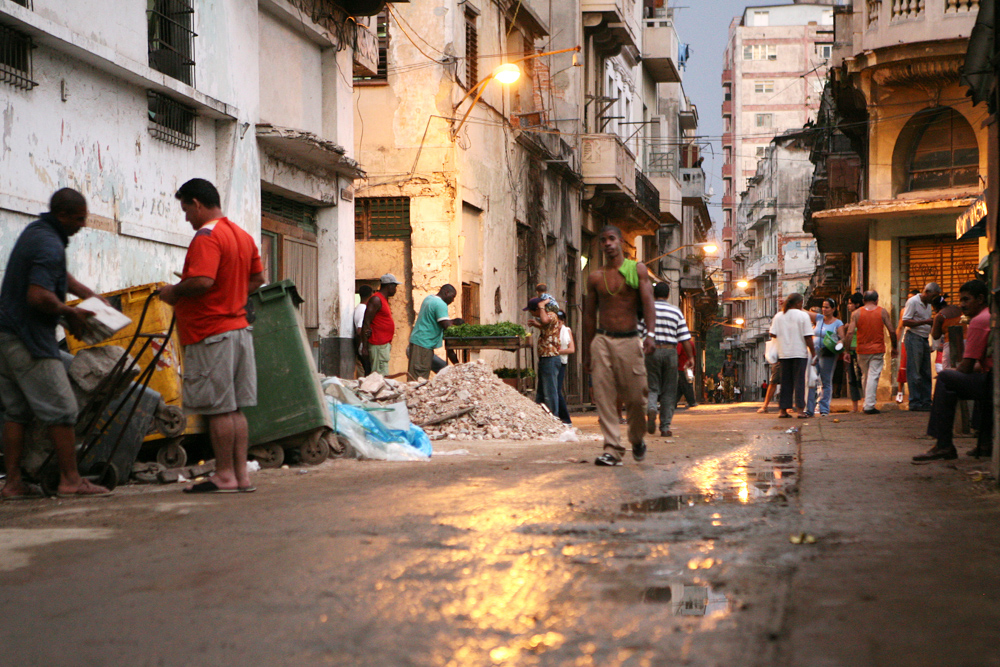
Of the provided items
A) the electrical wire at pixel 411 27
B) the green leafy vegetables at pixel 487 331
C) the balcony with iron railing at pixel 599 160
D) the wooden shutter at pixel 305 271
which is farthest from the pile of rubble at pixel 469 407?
the balcony with iron railing at pixel 599 160

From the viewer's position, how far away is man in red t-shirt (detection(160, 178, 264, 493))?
21.6ft

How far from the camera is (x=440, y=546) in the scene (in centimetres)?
456

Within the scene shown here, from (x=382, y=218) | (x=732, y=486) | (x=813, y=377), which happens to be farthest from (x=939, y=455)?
(x=382, y=218)

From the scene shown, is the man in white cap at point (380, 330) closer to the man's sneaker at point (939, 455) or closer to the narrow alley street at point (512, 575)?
the narrow alley street at point (512, 575)

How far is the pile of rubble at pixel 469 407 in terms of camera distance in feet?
42.2

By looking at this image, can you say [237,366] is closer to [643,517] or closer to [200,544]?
[200,544]

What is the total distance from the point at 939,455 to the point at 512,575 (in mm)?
5729

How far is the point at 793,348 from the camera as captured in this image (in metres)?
16.1

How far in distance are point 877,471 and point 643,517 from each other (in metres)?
3.23

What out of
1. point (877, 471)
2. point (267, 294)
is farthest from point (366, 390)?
point (877, 471)

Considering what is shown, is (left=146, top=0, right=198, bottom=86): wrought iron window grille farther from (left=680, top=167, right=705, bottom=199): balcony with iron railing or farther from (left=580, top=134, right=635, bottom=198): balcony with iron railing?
(left=680, top=167, right=705, bottom=199): balcony with iron railing

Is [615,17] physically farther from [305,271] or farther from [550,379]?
[305,271]

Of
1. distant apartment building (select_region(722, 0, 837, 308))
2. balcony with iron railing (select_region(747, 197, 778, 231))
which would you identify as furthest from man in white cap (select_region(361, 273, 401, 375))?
distant apartment building (select_region(722, 0, 837, 308))

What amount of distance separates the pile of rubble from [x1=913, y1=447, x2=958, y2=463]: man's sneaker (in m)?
5.28
